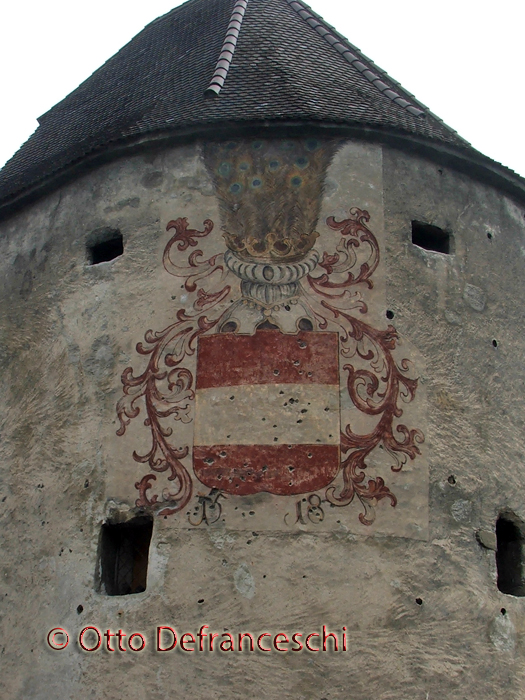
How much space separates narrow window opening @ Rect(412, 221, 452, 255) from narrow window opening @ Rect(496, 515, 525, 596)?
2513mm

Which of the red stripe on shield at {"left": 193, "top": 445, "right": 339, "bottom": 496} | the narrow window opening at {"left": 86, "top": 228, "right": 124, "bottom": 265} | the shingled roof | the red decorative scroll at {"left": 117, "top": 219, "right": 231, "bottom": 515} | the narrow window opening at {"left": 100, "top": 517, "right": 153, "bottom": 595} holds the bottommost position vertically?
the narrow window opening at {"left": 100, "top": 517, "right": 153, "bottom": 595}

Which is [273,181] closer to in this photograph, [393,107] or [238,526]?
[393,107]

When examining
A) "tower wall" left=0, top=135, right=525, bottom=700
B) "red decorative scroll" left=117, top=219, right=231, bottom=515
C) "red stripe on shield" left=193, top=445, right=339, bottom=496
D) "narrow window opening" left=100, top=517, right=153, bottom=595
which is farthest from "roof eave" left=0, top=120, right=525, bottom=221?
"narrow window opening" left=100, top=517, right=153, bottom=595

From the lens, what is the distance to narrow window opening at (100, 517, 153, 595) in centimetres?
862

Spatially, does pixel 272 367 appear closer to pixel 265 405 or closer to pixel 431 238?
pixel 265 405

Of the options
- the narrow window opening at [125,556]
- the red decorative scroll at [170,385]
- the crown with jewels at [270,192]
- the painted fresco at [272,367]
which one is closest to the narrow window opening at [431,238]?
the painted fresco at [272,367]

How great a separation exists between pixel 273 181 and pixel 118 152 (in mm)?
1579

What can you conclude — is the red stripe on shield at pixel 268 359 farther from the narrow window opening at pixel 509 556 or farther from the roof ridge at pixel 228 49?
the roof ridge at pixel 228 49

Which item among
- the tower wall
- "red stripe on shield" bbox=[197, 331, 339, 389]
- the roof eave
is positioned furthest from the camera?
the roof eave

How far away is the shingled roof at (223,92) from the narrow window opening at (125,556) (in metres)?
3.56

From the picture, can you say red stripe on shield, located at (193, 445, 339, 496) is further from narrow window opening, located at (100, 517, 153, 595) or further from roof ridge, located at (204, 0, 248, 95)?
roof ridge, located at (204, 0, 248, 95)

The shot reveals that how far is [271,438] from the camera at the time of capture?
28.0 feet

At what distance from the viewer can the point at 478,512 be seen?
8.75 meters

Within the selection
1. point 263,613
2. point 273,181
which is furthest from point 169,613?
point 273,181
